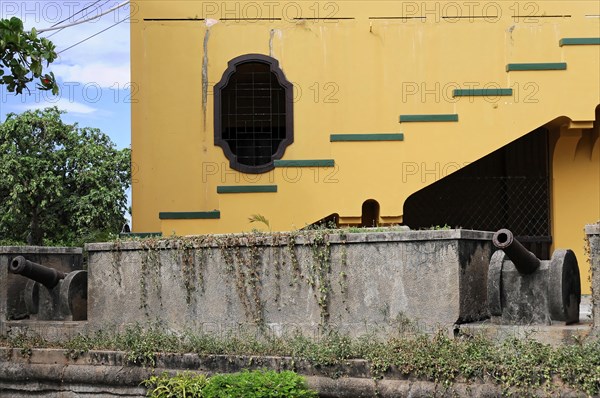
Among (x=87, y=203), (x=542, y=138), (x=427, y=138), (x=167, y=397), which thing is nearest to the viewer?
(x=167, y=397)

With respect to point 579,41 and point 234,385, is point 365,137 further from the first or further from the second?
point 234,385

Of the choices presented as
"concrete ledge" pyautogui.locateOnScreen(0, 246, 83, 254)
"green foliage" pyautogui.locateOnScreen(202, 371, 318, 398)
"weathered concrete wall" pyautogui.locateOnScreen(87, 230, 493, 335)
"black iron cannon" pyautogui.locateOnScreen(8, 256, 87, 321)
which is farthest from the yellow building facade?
"green foliage" pyautogui.locateOnScreen(202, 371, 318, 398)

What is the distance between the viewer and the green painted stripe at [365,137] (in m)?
12.8

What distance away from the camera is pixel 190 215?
514 inches

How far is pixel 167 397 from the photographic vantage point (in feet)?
26.2

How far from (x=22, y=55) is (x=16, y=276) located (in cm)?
271

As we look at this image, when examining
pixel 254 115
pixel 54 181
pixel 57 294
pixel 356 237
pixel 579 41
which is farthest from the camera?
pixel 54 181

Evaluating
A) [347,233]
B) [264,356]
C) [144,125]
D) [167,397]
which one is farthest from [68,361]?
[144,125]

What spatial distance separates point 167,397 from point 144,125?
21.2ft

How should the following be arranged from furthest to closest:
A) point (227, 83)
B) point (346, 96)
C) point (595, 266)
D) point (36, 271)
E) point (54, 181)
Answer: point (54, 181), point (227, 83), point (346, 96), point (36, 271), point (595, 266)

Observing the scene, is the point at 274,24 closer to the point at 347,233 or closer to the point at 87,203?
the point at 347,233

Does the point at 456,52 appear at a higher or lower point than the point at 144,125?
higher

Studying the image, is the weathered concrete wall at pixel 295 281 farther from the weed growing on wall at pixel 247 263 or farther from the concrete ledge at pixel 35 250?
the concrete ledge at pixel 35 250

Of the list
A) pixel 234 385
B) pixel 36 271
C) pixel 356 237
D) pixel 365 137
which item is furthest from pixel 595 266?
pixel 365 137
